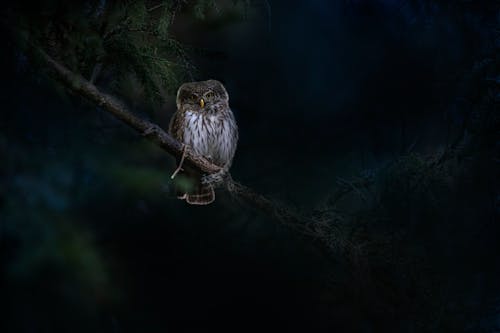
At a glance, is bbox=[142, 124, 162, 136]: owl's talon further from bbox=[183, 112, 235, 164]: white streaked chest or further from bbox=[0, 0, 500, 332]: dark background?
bbox=[183, 112, 235, 164]: white streaked chest

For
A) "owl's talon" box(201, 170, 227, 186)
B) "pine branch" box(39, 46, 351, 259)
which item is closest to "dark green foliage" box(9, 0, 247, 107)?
"pine branch" box(39, 46, 351, 259)

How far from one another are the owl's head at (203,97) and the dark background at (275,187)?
0.25 m

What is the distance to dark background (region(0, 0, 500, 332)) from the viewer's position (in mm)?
1320

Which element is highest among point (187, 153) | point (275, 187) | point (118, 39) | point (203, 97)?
point (118, 39)

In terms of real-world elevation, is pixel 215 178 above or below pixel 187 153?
below

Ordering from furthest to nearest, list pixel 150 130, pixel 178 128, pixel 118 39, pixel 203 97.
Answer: pixel 178 128 → pixel 203 97 → pixel 150 130 → pixel 118 39

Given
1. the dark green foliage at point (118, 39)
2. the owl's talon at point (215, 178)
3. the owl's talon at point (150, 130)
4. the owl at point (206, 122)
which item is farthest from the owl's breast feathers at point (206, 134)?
the owl's talon at point (150, 130)

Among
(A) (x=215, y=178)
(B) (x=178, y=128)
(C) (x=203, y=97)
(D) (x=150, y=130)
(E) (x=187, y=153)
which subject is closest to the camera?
(D) (x=150, y=130)

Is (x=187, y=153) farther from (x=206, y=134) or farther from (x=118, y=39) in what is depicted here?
(x=206, y=134)

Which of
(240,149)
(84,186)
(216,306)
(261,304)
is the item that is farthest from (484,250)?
(84,186)

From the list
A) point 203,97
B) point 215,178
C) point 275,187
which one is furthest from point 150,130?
point 275,187

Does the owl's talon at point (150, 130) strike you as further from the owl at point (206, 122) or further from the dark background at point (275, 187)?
the owl at point (206, 122)

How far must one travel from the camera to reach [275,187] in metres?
3.60

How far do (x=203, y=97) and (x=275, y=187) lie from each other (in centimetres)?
70
